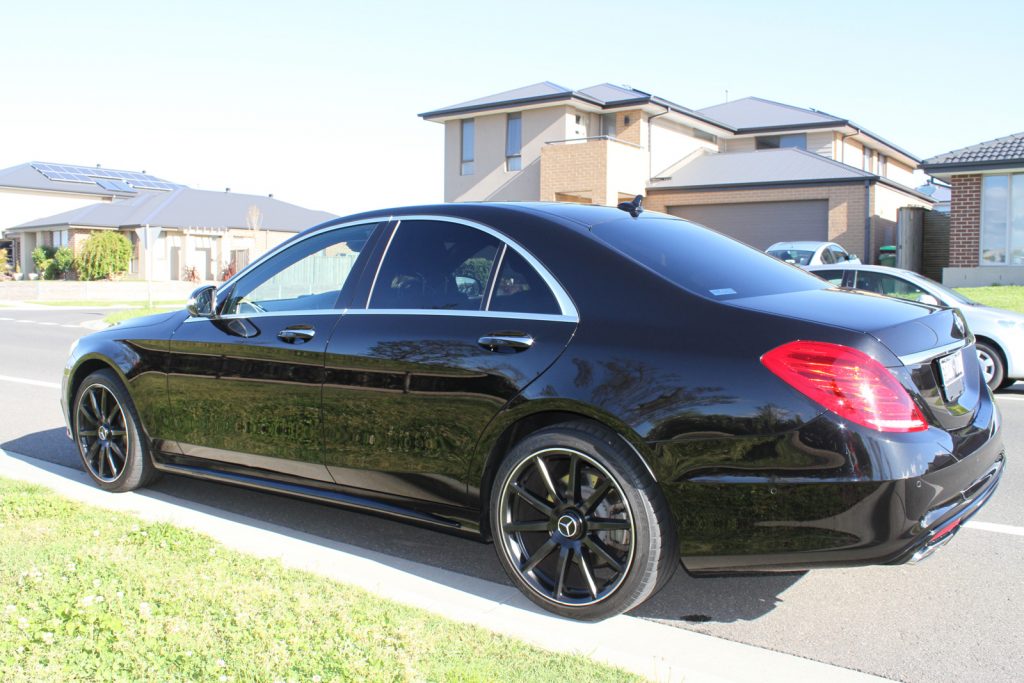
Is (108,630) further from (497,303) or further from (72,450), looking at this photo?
(72,450)

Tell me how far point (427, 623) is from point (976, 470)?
7.36ft

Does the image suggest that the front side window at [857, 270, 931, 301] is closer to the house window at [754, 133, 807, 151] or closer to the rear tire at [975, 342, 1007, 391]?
the rear tire at [975, 342, 1007, 391]

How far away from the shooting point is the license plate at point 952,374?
12.2ft

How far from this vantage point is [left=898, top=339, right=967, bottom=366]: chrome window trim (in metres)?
3.50

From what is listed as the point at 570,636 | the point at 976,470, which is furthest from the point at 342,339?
the point at 976,470

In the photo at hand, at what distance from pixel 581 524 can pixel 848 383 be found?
3.95 ft

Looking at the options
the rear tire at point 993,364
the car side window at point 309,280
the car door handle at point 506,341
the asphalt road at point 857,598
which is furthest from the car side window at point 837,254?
the car door handle at point 506,341

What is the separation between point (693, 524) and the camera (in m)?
3.61

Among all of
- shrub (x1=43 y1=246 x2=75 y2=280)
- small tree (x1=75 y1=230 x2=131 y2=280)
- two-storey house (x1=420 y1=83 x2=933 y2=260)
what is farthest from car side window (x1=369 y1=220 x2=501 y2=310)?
shrub (x1=43 y1=246 x2=75 y2=280)

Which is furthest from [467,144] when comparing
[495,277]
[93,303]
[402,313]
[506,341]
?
[506,341]

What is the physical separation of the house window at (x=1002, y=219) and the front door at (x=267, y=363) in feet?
70.5

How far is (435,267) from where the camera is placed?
4.61 metres

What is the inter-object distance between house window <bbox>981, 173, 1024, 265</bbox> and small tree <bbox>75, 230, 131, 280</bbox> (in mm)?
37202

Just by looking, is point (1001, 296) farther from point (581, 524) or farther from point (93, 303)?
point (93, 303)
